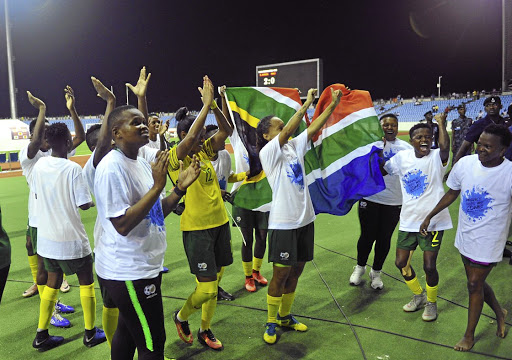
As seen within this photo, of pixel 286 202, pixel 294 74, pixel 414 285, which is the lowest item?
pixel 414 285

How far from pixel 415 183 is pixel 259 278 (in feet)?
7.17

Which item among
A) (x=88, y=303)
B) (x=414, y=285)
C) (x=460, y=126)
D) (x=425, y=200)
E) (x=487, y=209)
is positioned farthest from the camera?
(x=460, y=126)

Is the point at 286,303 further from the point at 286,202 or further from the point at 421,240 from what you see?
the point at 421,240

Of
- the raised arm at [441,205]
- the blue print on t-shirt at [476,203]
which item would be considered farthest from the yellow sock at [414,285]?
the blue print on t-shirt at [476,203]

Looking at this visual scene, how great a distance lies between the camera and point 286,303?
408cm

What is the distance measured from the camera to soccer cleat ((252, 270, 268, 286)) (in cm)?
528

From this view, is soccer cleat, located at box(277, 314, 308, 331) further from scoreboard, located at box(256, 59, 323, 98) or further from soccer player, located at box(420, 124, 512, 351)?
scoreboard, located at box(256, 59, 323, 98)

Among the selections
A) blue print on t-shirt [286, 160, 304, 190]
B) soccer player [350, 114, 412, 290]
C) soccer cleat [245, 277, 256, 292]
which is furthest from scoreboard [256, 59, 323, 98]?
blue print on t-shirt [286, 160, 304, 190]

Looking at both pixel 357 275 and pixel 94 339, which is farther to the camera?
pixel 357 275

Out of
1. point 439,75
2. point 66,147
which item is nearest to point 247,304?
point 66,147

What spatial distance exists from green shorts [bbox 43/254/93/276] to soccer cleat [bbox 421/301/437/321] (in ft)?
10.5

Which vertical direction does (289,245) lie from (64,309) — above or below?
above

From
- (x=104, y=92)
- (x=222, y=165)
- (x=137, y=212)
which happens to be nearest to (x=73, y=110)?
(x=104, y=92)

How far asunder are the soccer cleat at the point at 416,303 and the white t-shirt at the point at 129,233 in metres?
2.97
